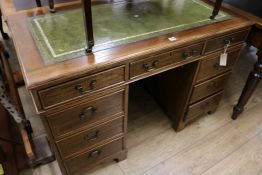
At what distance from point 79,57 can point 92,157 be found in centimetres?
59

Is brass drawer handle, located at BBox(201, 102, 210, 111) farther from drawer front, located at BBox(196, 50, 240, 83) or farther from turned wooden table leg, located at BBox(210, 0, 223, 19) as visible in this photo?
turned wooden table leg, located at BBox(210, 0, 223, 19)

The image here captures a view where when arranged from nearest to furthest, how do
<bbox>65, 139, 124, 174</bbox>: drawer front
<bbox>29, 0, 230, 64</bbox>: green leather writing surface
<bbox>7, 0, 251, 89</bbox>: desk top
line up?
<bbox>7, 0, 251, 89</bbox>: desk top
<bbox>29, 0, 230, 64</bbox>: green leather writing surface
<bbox>65, 139, 124, 174</bbox>: drawer front

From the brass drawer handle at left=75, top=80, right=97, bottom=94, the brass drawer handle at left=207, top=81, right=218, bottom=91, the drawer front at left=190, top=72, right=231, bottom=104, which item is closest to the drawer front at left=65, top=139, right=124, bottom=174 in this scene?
the brass drawer handle at left=75, top=80, right=97, bottom=94

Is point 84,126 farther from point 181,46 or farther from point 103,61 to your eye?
point 181,46

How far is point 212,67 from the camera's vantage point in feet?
3.84

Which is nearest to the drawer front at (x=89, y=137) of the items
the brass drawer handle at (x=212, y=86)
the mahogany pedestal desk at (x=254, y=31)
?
the brass drawer handle at (x=212, y=86)

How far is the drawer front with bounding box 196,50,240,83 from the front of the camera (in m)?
1.12

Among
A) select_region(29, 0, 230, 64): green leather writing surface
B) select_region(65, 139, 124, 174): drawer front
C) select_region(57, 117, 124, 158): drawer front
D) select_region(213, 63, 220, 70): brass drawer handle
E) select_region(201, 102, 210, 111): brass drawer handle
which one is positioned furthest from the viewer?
select_region(201, 102, 210, 111): brass drawer handle

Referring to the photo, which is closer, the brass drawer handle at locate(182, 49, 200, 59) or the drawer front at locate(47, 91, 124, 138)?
the drawer front at locate(47, 91, 124, 138)

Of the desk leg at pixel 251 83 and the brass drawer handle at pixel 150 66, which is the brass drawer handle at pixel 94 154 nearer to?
the brass drawer handle at pixel 150 66

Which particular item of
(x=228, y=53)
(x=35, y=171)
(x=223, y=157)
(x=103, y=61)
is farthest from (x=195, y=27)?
(x=35, y=171)

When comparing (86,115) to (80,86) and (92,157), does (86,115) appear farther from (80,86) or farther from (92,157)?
(92,157)

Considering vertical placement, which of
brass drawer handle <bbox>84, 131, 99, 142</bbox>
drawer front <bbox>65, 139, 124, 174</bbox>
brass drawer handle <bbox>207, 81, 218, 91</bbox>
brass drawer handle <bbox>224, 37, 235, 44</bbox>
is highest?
brass drawer handle <bbox>224, 37, 235, 44</bbox>

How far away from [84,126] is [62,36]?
389 millimetres
